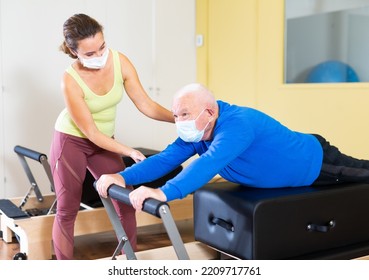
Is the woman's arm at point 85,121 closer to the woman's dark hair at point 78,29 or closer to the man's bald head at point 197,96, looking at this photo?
the woman's dark hair at point 78,29

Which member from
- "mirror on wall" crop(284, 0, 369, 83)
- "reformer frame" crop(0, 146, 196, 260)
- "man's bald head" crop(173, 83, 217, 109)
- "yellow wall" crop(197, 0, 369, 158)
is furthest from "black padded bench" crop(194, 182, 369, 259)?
"mirror on wall" crop(284, 0, 369, 83)

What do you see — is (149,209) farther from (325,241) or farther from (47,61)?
(47,61)

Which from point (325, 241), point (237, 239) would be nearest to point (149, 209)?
point (237, 239)

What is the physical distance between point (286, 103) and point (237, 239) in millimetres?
2216

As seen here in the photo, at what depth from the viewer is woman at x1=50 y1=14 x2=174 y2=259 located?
2221 millimetres

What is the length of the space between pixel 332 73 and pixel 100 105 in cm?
189

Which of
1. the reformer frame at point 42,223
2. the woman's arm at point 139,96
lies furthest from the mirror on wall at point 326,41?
the woman's arm at point 139,96

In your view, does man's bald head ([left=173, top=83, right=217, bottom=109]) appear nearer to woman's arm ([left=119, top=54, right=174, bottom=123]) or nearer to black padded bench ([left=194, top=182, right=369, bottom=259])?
black padded bench ([left=194, top=182, right=369, bottom=259])

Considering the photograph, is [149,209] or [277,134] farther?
[277,134]

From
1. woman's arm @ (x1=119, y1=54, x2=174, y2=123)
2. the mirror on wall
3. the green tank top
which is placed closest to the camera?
the green tank top

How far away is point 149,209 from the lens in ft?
5.04

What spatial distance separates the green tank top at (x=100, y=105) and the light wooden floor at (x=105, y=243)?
852 millimetres

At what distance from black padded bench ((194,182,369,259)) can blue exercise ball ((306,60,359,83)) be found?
4.93ft

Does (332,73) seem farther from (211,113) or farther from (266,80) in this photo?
(211,113)
